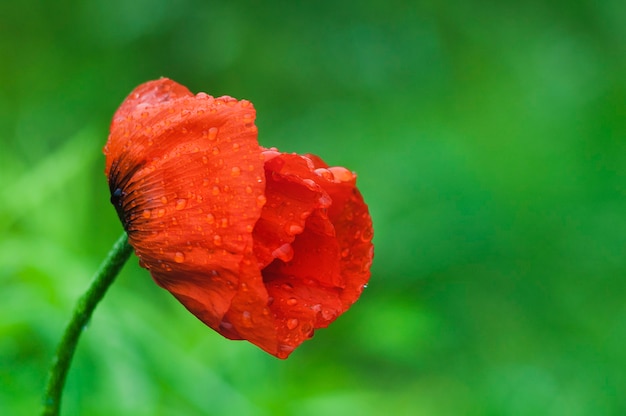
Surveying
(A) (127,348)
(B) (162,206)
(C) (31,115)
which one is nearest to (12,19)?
(C) (31,115)

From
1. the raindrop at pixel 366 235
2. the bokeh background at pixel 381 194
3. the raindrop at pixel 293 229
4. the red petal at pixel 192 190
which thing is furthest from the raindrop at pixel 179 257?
the bokeh background at pixel 381 194

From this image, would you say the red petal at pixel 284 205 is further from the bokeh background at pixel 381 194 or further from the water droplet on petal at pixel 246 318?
the bokeh background at pixel 381 194

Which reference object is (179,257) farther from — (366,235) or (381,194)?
(381,194)

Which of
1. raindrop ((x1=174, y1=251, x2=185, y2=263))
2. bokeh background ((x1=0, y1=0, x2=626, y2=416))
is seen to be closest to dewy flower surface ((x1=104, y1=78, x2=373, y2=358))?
raindrop ((x1=174, y1=251, x2=185, y2=263))

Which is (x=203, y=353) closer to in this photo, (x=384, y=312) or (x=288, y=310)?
(x=384, y=312)

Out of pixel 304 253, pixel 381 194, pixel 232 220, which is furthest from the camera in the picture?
pixel 381 194

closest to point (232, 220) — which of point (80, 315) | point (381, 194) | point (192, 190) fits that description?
point (192, 190)
